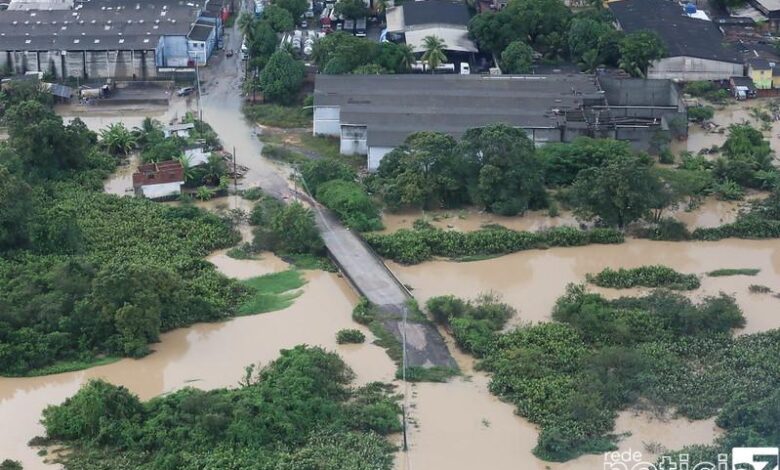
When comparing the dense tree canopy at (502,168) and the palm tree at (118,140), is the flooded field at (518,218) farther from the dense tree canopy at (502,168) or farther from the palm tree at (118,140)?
the palm tree at (118,140)

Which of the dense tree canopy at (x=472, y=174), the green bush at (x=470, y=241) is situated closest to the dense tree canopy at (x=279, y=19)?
the dense tree canopy at (x=472, y=174)

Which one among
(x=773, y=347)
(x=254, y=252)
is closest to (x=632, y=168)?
(x=773, y=347)

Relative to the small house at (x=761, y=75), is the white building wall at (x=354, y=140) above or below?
below

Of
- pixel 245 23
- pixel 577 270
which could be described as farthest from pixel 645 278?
pixel 245 23

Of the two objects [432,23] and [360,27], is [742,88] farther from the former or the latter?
[360,27]

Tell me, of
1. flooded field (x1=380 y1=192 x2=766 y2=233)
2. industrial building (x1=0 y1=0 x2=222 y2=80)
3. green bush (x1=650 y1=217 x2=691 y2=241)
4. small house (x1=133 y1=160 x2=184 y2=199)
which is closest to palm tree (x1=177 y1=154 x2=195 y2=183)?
small house (x1=133 y1=160 x2=184 y2=199)

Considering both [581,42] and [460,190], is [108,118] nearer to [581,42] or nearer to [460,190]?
[460,190]
